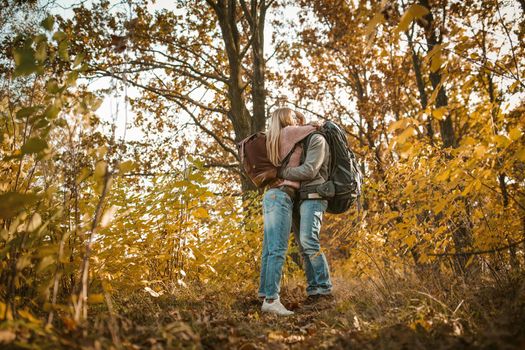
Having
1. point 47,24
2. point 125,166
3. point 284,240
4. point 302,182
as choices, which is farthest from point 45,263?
point 302,182

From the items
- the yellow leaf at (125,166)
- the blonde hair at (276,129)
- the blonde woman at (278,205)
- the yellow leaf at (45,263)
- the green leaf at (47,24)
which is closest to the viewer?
the yellow leaf at (45,263)

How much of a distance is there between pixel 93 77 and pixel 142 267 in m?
6.06

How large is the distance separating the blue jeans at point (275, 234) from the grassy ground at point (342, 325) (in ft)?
1.04

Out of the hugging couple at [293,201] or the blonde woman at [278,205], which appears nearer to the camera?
the blonde woman at [278,205]

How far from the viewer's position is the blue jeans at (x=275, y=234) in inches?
132

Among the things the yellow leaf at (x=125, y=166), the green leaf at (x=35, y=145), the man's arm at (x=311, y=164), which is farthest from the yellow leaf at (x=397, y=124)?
the green leaf at (x=35, y=145)

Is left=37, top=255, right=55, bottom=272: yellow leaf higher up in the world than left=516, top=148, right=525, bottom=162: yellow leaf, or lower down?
lower down

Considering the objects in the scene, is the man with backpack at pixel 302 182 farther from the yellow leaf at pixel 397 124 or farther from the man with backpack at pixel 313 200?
the yellow leaf at pixel 397 124

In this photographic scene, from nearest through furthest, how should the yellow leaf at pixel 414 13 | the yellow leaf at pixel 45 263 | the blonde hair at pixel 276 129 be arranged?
the yellow leaf at pixel 414 13 → the yellow leaf at pixel 45 263 → the blonde hair at pixel 276 129

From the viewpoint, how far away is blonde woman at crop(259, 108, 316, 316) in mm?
3311

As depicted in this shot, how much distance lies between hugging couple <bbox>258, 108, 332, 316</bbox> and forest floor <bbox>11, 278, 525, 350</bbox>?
0.97 ft

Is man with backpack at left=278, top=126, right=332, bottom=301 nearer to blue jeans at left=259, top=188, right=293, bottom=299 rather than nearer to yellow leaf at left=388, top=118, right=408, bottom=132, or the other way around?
blue jeans at left=259, top=188, right=293, bottom=299

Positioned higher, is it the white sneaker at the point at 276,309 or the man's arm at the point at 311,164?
the man's arm at the point at 311,164

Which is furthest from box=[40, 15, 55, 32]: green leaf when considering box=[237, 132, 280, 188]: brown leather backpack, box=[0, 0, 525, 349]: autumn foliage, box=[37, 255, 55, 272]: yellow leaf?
box=[237, 132, 280, 188]: brown leather backpack
